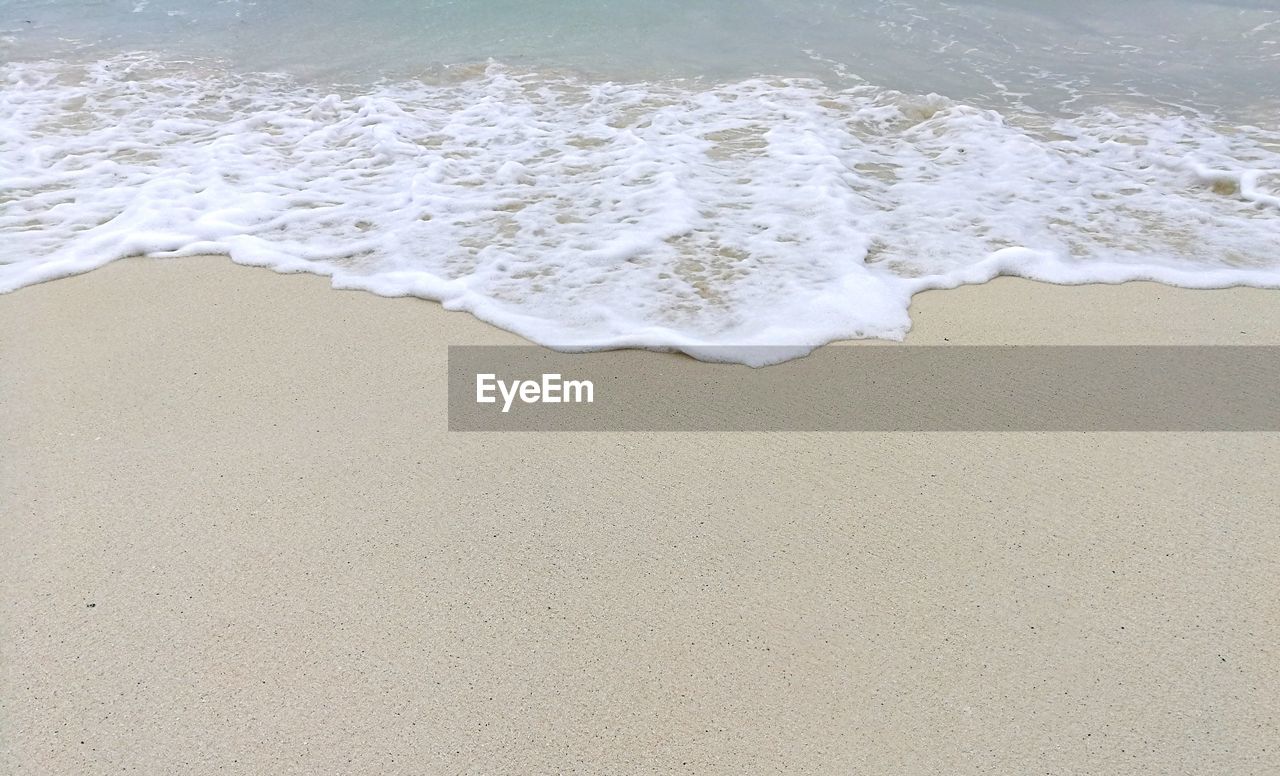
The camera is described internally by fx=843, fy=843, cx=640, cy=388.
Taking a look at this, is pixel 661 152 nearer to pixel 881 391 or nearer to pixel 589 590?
pixel 881 391

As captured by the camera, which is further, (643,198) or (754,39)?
(754,39)

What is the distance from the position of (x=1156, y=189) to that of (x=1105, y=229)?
77cm

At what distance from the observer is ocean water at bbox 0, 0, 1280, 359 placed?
346 centimetres

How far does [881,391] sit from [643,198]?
1.84m

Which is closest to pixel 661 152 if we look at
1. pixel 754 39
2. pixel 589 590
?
pixel 754 39

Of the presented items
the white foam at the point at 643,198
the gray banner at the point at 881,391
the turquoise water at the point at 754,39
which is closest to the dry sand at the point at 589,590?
the gray banner at the point at 881,391

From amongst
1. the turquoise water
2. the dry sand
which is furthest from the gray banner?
the turquoise water

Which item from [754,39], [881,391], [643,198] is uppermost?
[754,39]

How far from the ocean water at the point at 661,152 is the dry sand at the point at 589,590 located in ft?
2.46

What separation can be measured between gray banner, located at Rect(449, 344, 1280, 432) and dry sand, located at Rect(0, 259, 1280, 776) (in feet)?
0.28

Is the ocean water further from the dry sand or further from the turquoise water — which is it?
the dry sand

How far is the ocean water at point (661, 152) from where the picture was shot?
3459mm

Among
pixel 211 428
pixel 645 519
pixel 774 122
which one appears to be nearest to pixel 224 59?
pixel 774 122

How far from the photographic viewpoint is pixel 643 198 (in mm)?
4121
